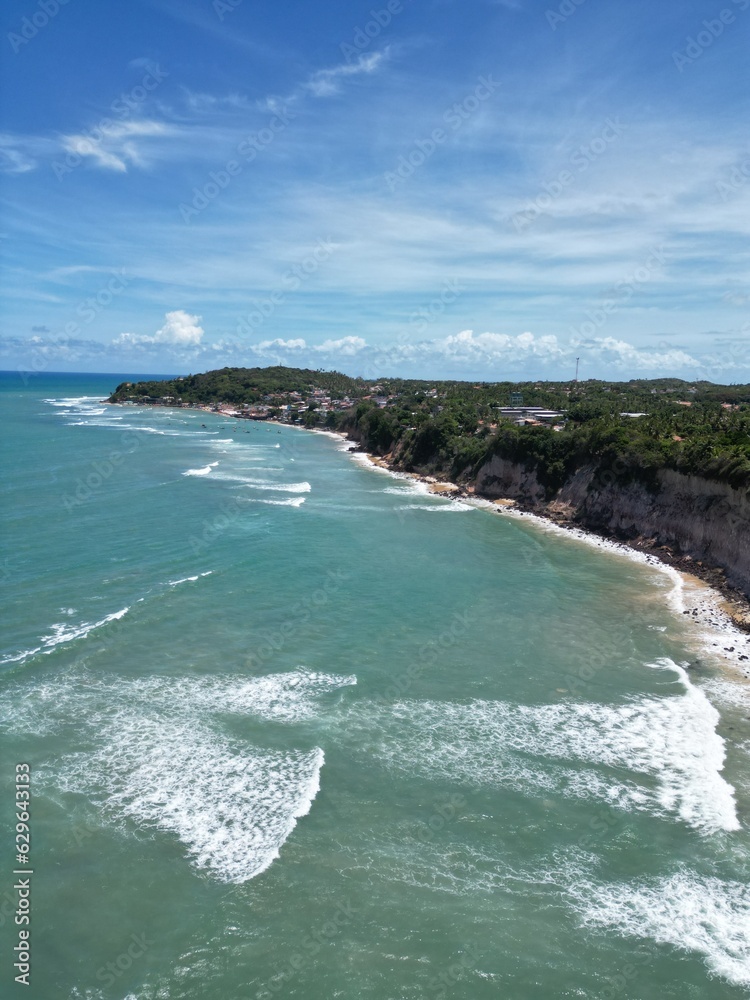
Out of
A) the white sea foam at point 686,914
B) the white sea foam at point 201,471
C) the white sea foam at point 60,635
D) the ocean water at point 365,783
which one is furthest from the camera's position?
the white sea foam at point 201,471

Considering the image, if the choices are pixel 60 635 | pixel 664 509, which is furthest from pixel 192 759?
pixel 664 509

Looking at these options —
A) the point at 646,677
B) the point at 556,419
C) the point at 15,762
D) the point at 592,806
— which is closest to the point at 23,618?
the point at 15,762

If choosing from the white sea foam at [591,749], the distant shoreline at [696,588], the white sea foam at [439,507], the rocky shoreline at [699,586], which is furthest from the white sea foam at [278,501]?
the white sea foam at [591,749]

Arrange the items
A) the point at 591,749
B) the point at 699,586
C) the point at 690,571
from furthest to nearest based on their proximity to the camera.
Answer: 1. the point at 690,571
2. the point at 699,586
3. the point at 591,749

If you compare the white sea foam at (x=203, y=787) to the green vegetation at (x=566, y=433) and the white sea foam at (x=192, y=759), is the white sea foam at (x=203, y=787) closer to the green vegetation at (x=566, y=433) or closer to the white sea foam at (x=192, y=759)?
the white sea foam at (x=192, y=759)

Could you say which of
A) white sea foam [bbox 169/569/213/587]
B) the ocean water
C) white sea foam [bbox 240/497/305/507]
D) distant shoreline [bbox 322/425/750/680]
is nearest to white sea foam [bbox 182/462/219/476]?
white sea foam [bbox 240/497/305/507]

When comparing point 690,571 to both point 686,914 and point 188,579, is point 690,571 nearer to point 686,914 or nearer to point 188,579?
point 686,914
